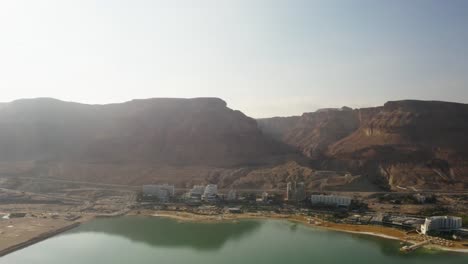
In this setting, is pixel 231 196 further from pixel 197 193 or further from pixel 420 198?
pixel 420 198

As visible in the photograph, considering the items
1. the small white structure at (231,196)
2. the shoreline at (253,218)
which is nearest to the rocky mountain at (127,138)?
the small white structure at (231,196)

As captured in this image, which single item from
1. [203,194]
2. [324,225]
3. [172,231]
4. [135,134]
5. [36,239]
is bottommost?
[36,239]

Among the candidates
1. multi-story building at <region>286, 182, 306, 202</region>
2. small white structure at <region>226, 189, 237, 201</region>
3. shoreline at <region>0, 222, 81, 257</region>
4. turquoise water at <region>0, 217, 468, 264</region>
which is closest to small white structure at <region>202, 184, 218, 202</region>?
small white structure at <region>226, 189, 237, 201</region>

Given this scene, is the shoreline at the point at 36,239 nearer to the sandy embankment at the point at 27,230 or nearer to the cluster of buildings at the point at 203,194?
the sandy embankment at the point at 27,230

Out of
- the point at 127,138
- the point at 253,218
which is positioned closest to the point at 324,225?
the point at 253,218

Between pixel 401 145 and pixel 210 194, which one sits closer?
pixel 210 194

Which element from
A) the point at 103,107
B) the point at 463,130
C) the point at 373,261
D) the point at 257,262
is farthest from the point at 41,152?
the point at 463,130

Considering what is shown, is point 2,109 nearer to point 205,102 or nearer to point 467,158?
point 205,102
